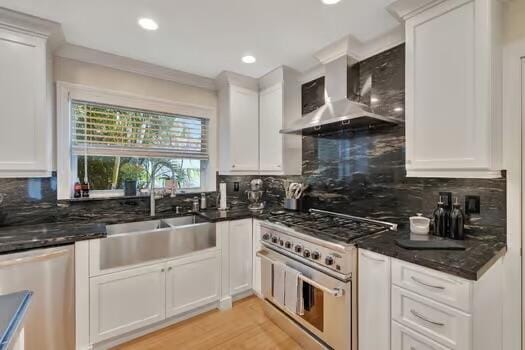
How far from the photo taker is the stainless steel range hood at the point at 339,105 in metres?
1.96

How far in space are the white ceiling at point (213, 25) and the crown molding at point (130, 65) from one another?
0.08 meters

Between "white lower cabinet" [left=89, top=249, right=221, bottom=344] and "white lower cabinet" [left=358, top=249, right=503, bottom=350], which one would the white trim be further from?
"white lower cabinet" [left=89, top=249, right=221, bottom=344]

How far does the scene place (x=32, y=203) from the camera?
82.6 inches

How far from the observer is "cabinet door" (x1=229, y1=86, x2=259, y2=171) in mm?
2869

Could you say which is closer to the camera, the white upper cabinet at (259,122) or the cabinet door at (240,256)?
the cabinet door at (240,256)

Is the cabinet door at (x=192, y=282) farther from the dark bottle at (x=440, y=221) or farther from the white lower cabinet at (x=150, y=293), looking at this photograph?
the dark bottle at (x=440, y=221)

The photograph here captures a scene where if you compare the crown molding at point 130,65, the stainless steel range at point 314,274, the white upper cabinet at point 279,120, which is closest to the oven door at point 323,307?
the stainless steel range at point 314,274

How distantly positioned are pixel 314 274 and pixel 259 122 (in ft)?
6.28

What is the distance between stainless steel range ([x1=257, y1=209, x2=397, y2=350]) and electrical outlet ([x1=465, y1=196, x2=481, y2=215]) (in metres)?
0.49

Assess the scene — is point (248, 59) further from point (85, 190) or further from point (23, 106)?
point (85, 190)

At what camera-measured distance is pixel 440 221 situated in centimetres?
167

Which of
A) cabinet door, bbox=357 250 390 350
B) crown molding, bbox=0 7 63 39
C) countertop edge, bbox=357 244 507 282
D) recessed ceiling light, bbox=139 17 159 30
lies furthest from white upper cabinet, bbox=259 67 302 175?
crown molding, bbox=0 7 63 39

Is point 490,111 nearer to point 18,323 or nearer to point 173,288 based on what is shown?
point 18,323

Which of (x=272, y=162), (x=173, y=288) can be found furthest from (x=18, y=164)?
(x=272, y=162)
